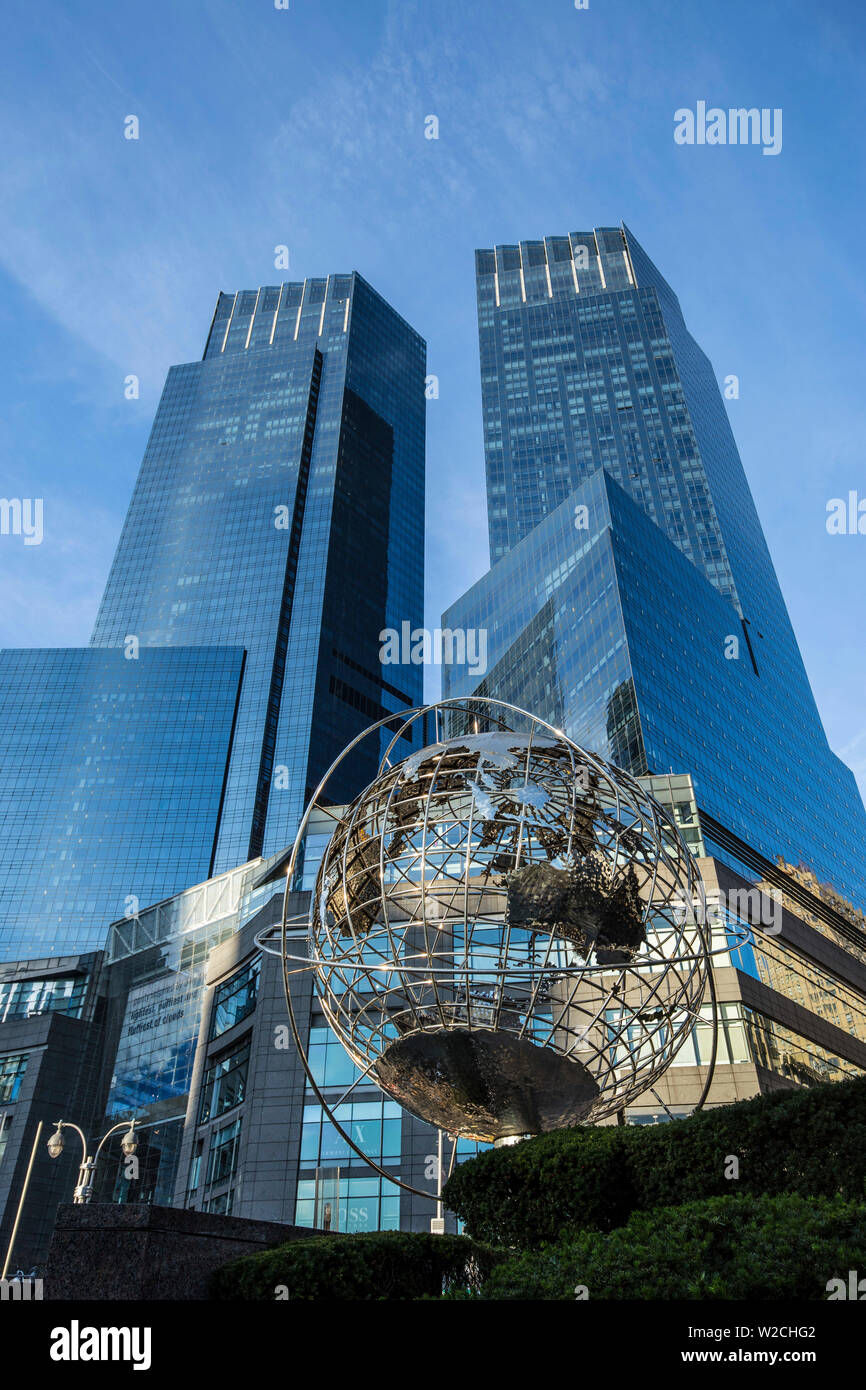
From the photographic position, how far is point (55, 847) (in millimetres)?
98375

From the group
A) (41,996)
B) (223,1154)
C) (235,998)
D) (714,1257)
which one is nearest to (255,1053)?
(223,1154)

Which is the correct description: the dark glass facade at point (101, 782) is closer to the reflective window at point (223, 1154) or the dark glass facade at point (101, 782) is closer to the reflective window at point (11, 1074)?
the reflective window at point (11, 1074)

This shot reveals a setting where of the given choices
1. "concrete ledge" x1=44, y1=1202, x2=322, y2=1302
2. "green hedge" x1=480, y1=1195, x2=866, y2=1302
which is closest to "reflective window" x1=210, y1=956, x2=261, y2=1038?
"concrete ledge" x1=44, y1=1202, x2=322, y2=1302

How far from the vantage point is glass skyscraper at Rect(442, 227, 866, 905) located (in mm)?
79062

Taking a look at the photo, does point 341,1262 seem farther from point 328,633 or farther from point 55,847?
point 328,633

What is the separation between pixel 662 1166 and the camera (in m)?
11.9

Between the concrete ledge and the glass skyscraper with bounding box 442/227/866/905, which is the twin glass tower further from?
the concrete ledge

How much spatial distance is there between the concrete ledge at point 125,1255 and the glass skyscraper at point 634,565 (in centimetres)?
6045

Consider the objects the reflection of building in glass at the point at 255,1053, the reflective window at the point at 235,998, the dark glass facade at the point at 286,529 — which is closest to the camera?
the reflection of building in glass at the point at 255,1053

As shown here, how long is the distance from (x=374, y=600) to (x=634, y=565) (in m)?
56.8

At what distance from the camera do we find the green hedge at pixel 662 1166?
10.9m

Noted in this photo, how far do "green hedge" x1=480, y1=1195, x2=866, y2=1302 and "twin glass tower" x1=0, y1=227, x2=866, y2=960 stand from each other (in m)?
60.6

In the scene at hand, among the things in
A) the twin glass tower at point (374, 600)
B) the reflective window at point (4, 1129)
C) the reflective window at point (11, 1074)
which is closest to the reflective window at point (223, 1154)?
the reflective window at point (4, 1129)
